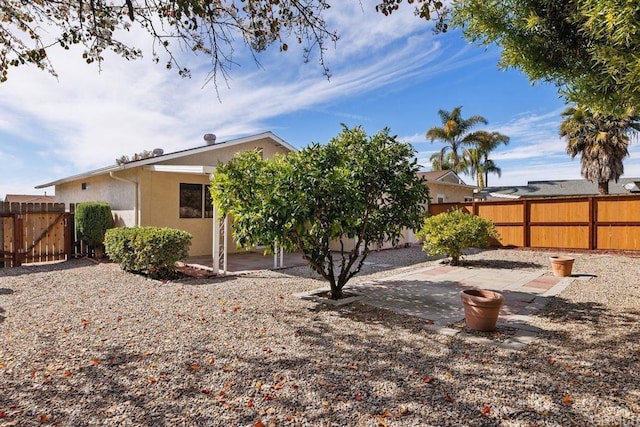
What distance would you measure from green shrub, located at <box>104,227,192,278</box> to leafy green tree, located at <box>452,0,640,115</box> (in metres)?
6.84

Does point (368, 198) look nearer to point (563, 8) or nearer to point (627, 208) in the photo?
point (563, 8)

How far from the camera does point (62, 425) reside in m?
2.54

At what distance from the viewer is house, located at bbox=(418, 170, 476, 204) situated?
19.5 metres

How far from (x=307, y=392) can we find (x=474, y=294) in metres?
3.14

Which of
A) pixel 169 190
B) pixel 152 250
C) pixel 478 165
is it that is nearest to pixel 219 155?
pixel 169 190

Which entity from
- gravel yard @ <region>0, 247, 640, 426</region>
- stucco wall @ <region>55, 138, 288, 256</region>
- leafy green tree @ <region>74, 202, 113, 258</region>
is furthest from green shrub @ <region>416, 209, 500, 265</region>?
leafy green tree @ <region>74, 202, 113, 258</region>

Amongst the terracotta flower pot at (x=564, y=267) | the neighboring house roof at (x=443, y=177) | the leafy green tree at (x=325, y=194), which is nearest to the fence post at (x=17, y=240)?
the leafy green tree at (x=325, y=194)

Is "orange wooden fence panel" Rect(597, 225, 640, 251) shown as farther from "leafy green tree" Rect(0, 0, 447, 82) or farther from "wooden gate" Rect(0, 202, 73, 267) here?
"wooden gate" Rect(0, 202, 73, 267)

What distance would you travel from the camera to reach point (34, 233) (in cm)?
1030

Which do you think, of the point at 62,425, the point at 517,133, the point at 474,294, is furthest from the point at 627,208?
the point at 517,133

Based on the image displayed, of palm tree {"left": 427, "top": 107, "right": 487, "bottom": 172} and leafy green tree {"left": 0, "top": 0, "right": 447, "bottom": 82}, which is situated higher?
palm tree {"left": 427, "top": 107, "right": 487, "bottom": 172}

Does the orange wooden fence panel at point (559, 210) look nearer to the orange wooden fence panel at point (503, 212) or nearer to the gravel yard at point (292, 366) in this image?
the orange wooden fence panel at point (503, 212)

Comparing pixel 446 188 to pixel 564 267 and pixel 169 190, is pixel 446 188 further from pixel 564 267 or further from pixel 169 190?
pixel 169 190

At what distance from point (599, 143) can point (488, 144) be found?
12699mm
